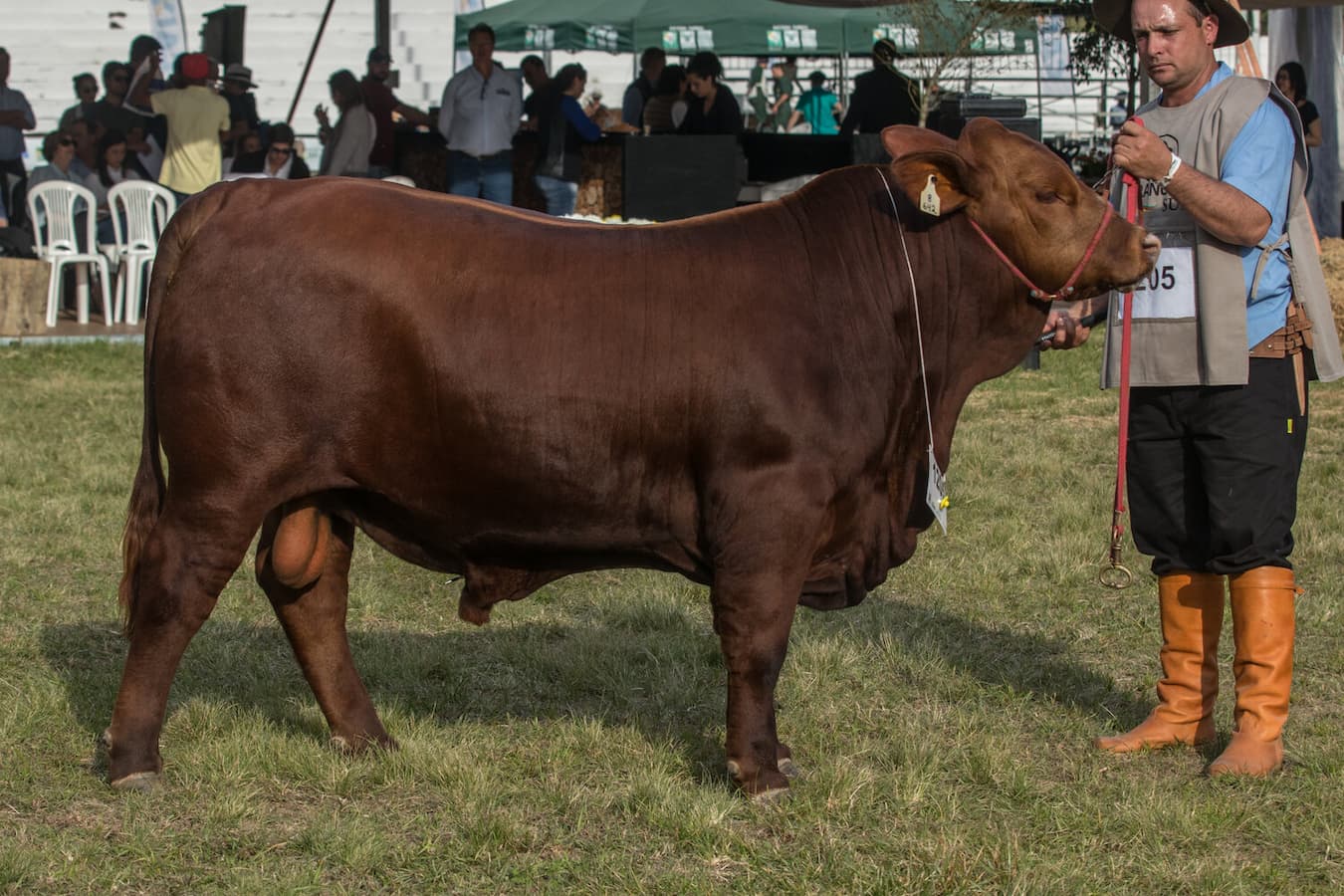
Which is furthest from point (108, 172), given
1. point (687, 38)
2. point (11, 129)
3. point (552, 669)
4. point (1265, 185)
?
point (1265, 185)

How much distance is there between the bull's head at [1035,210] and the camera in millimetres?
3908

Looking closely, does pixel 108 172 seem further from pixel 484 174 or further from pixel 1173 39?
pixel 1173 39

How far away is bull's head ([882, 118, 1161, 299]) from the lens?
3.91 m

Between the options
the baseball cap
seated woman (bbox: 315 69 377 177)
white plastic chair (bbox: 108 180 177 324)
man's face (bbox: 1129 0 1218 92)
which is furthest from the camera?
the baseball cap

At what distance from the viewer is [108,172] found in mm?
14367

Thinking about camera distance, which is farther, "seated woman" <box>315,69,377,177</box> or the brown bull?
"seated woman" <box>315,69,377,177</box>

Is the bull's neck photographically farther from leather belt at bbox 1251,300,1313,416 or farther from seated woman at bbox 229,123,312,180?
seated woman at bbox 229,123,312,180

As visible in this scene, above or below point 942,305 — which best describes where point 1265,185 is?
above

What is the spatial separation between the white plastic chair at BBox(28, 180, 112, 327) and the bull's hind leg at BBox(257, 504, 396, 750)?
9.80 meters

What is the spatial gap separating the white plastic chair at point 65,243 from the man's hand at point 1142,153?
11019mm

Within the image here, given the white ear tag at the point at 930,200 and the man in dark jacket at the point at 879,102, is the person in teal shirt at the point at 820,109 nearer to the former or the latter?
the man in dark jacket at the point at 879,102

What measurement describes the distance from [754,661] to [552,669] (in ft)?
4.85

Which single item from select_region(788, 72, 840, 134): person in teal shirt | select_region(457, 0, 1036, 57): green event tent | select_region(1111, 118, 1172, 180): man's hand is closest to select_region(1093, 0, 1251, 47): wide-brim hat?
select_region(1111, 118, 1172, 180): man's hand

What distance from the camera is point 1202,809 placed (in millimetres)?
3936
